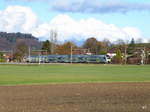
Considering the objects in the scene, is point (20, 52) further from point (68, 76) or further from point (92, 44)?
point (68, 76)

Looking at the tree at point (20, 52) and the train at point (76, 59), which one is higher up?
the tree at point (20, 52)

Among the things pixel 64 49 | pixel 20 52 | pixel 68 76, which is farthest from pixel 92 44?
pixel 68 76

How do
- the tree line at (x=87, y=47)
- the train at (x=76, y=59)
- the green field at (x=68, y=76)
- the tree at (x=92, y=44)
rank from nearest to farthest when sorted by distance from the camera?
the green field at (x=68, y=76)
the train at (x=76, y=59)
the tree line at (x=87, y=47)
the tree at (x=92, y=44)

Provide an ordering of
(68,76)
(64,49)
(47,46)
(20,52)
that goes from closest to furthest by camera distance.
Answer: (68,76), (20,52), (64,49), (47,46)

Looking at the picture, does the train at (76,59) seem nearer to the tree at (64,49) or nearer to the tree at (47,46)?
the tree at (64,49)

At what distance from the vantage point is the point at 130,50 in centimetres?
15988

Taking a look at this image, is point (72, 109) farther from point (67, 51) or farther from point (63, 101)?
point (67, 51)

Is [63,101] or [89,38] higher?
[89,38]

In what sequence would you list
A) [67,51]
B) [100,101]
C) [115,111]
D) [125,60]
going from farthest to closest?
[67,51], [125,60], [100,101], [115,111]

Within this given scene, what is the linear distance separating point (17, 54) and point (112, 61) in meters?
53.5

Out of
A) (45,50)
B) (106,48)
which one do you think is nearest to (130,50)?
(106,48)

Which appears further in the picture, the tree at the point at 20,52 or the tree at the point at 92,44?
the tree at the point at 92,44

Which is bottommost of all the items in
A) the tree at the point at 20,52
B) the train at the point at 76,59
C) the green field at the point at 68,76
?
the green field at the point at 68,76

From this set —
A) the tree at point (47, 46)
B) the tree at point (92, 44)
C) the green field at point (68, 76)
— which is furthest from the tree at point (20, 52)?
the green field at point (68, 76)
